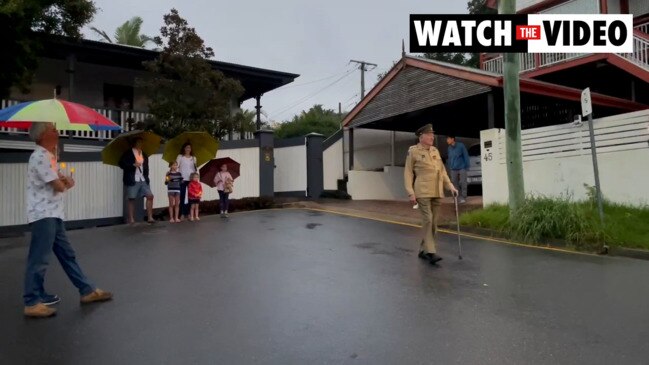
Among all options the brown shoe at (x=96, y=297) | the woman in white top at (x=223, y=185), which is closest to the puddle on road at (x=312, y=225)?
the woman in white top at (x=223, y=185)

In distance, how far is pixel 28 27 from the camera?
11.3m

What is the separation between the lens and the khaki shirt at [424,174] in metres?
7.19

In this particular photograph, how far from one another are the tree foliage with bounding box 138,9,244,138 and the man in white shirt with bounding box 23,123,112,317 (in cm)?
914

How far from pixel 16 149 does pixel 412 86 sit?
11167mm

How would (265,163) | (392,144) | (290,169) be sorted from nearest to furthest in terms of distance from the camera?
(265,163) → (290,169) → (392,144)

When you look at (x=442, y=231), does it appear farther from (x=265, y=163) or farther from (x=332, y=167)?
(x=332, y=167)

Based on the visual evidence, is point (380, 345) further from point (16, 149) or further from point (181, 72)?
point (16, 149)

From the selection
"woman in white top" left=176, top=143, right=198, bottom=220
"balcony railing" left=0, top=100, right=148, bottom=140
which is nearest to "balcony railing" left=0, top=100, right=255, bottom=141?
"balcony railing" left=0, top=100, right=148, bottom=140

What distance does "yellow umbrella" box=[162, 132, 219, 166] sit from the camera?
1148 cm

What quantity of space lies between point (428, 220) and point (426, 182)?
54cm

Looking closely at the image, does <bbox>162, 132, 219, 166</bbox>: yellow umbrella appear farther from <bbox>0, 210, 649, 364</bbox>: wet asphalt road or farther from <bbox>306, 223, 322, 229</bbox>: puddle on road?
<bbox>0, 210, 649, 364</bbox>: wet asphalt road

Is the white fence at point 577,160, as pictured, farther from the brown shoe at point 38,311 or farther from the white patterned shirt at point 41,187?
the brown shoe at point 38,311

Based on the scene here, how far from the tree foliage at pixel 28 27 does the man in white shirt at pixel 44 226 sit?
20.6 feet

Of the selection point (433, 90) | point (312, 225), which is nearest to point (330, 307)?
point (312, 225)
